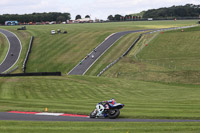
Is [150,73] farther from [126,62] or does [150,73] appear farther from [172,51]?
[172,51]

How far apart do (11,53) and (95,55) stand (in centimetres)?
2497

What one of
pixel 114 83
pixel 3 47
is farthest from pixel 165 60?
pixel 3 47

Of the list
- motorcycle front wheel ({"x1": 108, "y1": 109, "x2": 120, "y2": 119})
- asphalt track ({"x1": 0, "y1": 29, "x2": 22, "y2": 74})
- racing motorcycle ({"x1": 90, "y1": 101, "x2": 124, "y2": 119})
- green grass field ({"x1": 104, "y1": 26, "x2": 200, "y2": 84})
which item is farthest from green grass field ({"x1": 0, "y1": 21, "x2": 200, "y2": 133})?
asphalt track ({"x1": 0, "y1": 29, "x2": 22, "y2": 74})

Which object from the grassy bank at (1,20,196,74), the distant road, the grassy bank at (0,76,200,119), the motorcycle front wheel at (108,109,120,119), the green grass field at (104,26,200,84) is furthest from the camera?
the grassy bank at (1,20,196,74)

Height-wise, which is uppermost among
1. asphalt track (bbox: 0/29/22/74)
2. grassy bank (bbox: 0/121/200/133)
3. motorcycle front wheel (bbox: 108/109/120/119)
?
grassy bank (bbox: 0/121/200/133)

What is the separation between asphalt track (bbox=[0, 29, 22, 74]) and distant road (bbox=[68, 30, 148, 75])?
58.8 ft

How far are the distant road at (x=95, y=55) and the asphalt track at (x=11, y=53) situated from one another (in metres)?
17.9

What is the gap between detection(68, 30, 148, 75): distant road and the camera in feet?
232

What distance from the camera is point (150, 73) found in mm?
62219

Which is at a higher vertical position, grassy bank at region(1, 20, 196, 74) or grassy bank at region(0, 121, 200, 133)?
grassy bank at region(0, 121, 200, 133)

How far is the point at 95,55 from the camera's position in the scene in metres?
83.1

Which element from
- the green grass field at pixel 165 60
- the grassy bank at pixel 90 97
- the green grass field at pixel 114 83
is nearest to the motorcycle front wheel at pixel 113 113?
the grassy bank at pixel 90 97

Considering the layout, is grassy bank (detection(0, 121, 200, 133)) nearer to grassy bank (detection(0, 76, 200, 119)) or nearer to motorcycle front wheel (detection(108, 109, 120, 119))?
motorcycle front wheel (detection(108, 109, 120, 119))

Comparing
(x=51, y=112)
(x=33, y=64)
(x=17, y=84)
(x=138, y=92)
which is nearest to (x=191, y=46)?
(x=33, y=64)
